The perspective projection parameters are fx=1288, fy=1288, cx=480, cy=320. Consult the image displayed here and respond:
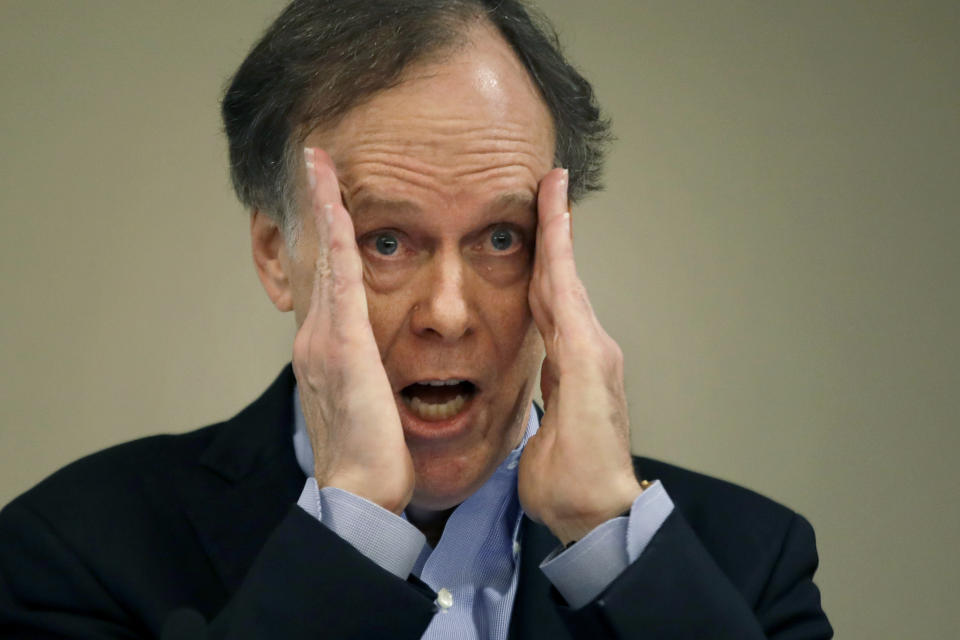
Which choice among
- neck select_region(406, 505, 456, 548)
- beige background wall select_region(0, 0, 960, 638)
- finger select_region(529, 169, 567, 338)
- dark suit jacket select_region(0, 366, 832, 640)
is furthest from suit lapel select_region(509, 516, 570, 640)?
beige background wall select_region(0, 0, 960, 638)

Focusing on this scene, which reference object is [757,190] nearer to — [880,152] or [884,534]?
[880,152]

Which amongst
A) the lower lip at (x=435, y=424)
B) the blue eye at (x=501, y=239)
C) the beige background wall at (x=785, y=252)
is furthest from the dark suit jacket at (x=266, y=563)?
the beige background wall at (x=785, y=252)

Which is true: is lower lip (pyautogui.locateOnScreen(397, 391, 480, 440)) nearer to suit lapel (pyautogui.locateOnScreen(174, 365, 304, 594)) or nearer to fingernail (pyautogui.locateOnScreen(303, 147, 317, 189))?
suit lapel (pyautogui.locateOnScreen(174, 365, 304, 594))

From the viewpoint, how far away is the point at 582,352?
184cm

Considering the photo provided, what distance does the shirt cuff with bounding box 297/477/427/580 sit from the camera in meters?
1.70

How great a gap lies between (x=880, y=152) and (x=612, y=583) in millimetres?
1994

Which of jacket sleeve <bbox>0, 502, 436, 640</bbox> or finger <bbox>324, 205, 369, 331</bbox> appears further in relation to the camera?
finger <bbox>324, 205, 369, 331</bbox>

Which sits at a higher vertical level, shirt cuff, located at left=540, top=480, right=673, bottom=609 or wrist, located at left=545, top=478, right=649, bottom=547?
wrist, located at left=545, top=478, right=649, bottom=547

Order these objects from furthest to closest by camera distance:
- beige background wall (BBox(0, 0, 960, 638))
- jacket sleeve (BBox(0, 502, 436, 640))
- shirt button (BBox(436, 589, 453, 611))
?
1. beige background wall (BBox(0, 0, 960, 638))
2. shirt button (BBox(436, 589, 453, 611))
3. jacket sleeve (BBox(0, 502, 436, 640))

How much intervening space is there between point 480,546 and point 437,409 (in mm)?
233

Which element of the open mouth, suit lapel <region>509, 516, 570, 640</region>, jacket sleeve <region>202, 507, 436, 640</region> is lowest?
suit lapel <region>509, 516, 570, 640</region>

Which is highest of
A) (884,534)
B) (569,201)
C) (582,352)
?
(569,201)

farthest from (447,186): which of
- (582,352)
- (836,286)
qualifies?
(836,286)

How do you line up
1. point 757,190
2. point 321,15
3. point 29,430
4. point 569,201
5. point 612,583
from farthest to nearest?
point 757,190 → point 29,430 → point 569,201 → point 321,15 → point 612,583
